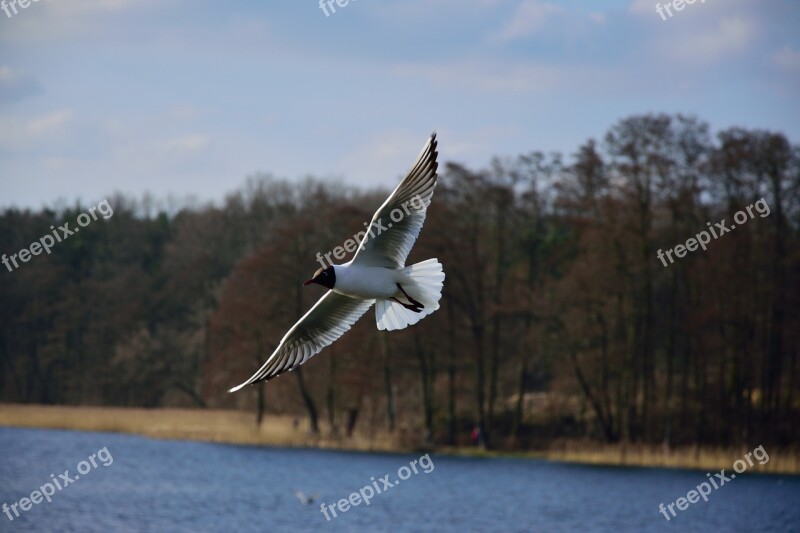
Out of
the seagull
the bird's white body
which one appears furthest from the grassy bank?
the bird's white body

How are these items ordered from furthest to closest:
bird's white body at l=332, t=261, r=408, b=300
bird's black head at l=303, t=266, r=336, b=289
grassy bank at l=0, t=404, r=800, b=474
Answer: grassy bank at l=0, t=404, r=800, b=474 → bird's white body at l=332, t=261, r=408, b=300 → bird's black head at l=303, t=266, r=336, b=289

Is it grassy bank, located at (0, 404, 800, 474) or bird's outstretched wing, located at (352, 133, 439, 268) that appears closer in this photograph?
bird's outstretched wing, located at (352, 133, 439, 268)

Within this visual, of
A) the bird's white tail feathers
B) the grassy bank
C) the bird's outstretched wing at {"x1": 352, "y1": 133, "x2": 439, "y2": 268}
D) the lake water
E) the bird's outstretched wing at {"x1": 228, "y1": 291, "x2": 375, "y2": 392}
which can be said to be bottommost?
the lake water

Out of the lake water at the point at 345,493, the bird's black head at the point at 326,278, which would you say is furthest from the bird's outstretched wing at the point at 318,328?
the lake water at the point at 345,493

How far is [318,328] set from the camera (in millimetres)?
12609

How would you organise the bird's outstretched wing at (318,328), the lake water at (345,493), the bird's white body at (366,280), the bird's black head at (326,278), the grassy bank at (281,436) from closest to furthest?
the bird's black head at (326,278) < the bird's white body at (366,280) < the bird's outstretched wing at (318,328) < the lake water at (345,493) < the grassy bank at (281,436)

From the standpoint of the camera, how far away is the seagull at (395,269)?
447 inches

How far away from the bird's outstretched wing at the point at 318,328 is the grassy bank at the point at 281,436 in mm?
26524

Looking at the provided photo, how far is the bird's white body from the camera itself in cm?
1142

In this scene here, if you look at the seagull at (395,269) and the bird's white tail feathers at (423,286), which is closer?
the seagull at (395,269)

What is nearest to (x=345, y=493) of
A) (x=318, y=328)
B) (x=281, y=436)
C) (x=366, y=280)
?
(x=281, y=436)

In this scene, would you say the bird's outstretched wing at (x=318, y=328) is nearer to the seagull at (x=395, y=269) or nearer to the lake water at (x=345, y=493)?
the seagull at (x=395, y=269)

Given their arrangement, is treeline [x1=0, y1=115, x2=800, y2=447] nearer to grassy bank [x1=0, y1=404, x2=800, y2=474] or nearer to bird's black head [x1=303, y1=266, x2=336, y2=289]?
grassy bank [x1=0, y1=404, x2=800, y2=474]

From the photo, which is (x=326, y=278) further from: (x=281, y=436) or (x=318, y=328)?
(x=281, y=436)
